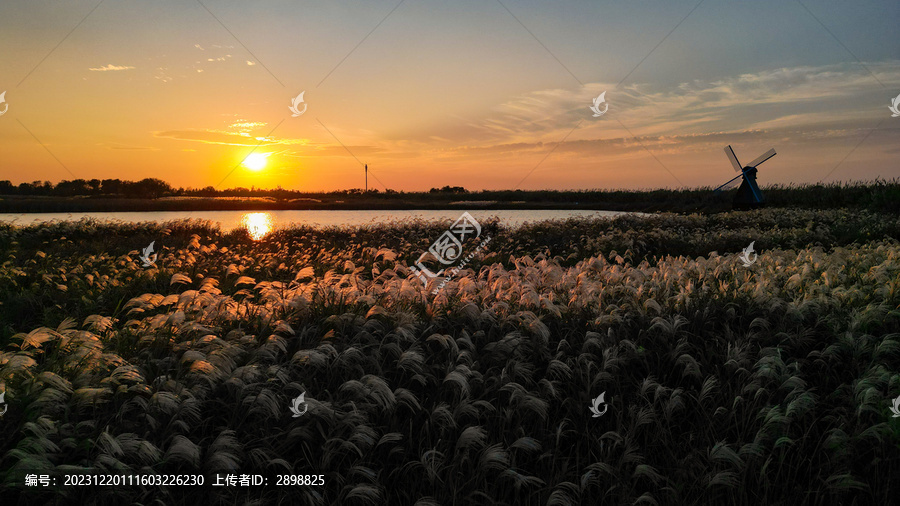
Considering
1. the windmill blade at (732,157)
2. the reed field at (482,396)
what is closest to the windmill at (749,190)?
the windmill blade at (732,157)

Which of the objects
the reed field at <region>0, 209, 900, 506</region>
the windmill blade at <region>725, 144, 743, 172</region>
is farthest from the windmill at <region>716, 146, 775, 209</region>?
the reed field at <region>0, 209, 900, 506</region>

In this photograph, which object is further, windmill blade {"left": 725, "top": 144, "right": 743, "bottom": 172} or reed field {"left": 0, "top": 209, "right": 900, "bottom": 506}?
windmill blade {"left": 725, "top": 144, "right": 743, "bottom": 172}

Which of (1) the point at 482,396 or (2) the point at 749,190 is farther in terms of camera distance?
(2) the point at 749,190

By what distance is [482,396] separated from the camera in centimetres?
475

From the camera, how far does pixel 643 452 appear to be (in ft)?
14.7

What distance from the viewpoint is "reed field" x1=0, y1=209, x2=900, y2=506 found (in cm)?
396

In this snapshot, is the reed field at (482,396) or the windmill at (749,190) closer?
the reed field at (482,396)

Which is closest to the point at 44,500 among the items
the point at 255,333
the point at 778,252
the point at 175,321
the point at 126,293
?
the point at 175,321

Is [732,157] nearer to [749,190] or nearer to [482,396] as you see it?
[749,190]

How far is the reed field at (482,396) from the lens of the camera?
156 inches

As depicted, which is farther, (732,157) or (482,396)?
(732,157)

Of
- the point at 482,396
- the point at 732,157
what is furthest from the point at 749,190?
the point at 482,396

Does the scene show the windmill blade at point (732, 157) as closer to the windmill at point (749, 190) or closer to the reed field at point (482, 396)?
the windmill at point (749, 190)

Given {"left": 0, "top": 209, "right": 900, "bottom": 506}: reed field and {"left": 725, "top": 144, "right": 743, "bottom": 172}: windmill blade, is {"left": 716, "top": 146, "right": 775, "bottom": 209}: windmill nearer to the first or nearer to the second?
{"left": 725, "top": 144, "right": 743, "bottom": 172}: windmill blade
